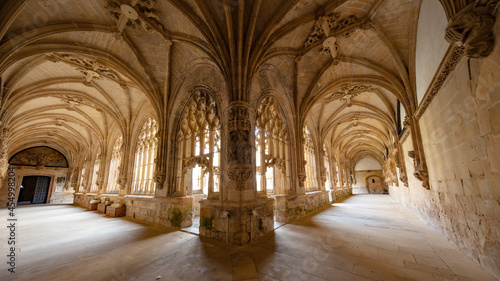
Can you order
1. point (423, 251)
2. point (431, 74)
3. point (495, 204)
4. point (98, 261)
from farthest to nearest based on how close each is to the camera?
point (431, 74)
point (423, 251)
point (98, 261)
point (495, 204)

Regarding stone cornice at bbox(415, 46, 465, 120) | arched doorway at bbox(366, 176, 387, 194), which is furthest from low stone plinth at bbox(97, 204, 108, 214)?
arched doorway at bbox(366, 176, 387, 194)

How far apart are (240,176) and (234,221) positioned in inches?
39.9

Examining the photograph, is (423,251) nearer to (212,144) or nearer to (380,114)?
(212,144)

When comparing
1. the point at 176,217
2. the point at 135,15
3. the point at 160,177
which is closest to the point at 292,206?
the point at 176,217

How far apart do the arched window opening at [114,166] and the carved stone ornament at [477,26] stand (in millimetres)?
13190

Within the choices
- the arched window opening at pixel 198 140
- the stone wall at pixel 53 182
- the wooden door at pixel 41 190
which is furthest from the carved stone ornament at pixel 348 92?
the wooden door at pixel 41 190

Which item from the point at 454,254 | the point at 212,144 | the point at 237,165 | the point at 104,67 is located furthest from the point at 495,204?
the point at 104,67

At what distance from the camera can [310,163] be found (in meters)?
9.60

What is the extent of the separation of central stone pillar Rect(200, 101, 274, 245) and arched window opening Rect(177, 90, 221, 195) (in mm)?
972

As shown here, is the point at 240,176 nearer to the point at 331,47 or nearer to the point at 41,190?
the point at 331,47

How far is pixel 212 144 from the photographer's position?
17.7ft

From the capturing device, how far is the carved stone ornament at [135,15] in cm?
455

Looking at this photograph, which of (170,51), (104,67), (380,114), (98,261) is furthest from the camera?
(380,114)

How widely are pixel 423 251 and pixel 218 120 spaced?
18.1 feet
